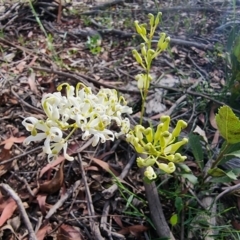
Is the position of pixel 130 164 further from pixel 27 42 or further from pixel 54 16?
pixel 54 16

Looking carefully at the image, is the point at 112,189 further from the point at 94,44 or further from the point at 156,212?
the point at 94,44

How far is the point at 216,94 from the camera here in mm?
1944

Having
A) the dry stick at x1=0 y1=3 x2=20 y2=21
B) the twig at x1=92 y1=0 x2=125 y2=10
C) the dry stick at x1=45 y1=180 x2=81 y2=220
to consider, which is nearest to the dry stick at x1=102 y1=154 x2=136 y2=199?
the dry stick at x1=45 y1=180 x2=81 y2=220

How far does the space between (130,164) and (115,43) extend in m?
1.37

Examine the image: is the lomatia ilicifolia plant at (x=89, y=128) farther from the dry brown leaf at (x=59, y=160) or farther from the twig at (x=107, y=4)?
the twig at (x=107, y=4)

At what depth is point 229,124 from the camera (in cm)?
112

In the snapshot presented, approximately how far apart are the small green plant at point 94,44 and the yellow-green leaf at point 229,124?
152 cm

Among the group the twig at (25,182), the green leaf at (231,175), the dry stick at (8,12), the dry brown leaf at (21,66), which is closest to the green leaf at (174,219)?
the green leaf at (231,175)

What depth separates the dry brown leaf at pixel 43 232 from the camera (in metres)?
1.29

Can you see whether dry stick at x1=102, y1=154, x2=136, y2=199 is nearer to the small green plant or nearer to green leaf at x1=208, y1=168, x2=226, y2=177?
green leaf at x1=208, y1=168, x2=226, y2=177

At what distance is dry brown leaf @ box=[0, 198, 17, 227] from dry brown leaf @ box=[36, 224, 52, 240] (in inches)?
5.3

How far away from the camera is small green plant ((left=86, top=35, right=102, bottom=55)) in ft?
8.27

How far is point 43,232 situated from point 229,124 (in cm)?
74

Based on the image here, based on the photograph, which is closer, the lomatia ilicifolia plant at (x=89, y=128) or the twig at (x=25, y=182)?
the lomatia ilicifolia plant at (x=89, y=128)
